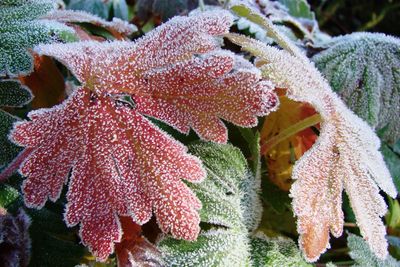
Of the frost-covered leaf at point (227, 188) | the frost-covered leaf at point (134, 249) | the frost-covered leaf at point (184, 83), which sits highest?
the frost-covered leaf at point (184, 83)

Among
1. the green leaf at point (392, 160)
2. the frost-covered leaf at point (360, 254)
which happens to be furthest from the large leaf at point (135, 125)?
the green leaf at point (392, 160)

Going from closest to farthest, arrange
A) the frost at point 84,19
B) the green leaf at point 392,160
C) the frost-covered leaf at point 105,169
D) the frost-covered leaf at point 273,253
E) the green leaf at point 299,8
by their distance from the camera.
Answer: the frost-covered leaf at point 105,169 < the frost-covered leaf at point 273,253 < the frost at point 84,19 < the green leaf at point 392,160 < the green leaf at point 299,8

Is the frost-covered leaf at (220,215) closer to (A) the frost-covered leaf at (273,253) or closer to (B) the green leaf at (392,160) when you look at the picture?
(A) the frost-covered leaf at (273,253)

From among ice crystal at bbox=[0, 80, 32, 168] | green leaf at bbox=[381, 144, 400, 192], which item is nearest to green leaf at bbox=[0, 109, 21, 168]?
ice crystal at bbox=[0, 80, 32, 168]

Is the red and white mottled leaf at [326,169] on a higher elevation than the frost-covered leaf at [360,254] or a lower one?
higher

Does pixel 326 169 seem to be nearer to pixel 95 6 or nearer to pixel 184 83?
pixel 184 83

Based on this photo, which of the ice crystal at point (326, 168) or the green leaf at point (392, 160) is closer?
the ice crystal at point (326, 168)

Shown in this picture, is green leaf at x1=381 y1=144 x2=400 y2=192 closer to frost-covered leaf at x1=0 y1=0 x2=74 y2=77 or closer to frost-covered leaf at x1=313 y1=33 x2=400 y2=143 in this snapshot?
frost-covered leaf at x1=313 y1=33 x2=400 y2=143
